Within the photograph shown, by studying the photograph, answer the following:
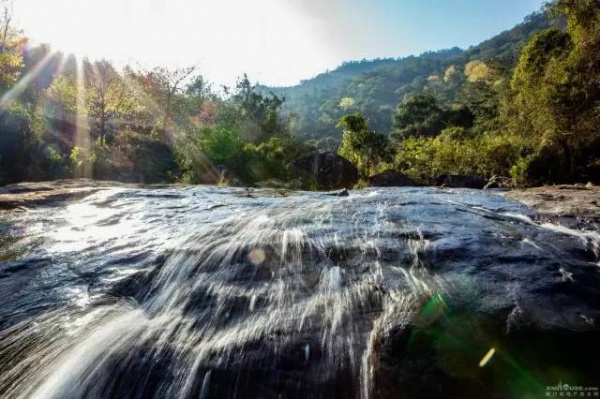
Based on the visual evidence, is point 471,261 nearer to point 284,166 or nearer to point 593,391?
point 593,391

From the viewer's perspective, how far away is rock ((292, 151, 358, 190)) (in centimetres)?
1728

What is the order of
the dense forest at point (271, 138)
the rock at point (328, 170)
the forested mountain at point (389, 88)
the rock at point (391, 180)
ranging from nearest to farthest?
1. the dense forest at point (271, 138)
2. the rock at point (391, 180)
3. the rock at point (328, 170)
4. the forested mountain at point (389, 88)

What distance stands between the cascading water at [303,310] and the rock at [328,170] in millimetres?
12495

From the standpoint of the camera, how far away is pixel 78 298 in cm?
329

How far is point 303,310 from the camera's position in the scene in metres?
2.76

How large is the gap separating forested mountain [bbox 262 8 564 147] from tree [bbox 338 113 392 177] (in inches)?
1508

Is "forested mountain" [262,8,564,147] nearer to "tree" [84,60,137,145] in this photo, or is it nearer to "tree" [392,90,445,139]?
"tree" [392,90,445,139]

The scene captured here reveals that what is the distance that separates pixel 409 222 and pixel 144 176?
16.2m

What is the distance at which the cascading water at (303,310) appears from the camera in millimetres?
2186

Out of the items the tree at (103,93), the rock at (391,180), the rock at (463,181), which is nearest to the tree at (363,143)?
the rock at (391,180)

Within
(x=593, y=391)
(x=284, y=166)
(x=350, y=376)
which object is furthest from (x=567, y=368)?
(x=284, y=166)

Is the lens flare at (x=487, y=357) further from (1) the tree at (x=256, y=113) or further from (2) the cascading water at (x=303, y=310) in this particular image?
(1) the tree at (x=256, y=113)

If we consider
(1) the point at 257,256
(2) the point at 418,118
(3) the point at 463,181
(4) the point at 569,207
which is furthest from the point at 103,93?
(2) the point at 418,118

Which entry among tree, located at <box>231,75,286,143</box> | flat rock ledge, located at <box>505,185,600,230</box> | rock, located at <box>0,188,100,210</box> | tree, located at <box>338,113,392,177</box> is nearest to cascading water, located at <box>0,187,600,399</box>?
flat rock ledge, located at <box>505,185,600,230</box>
